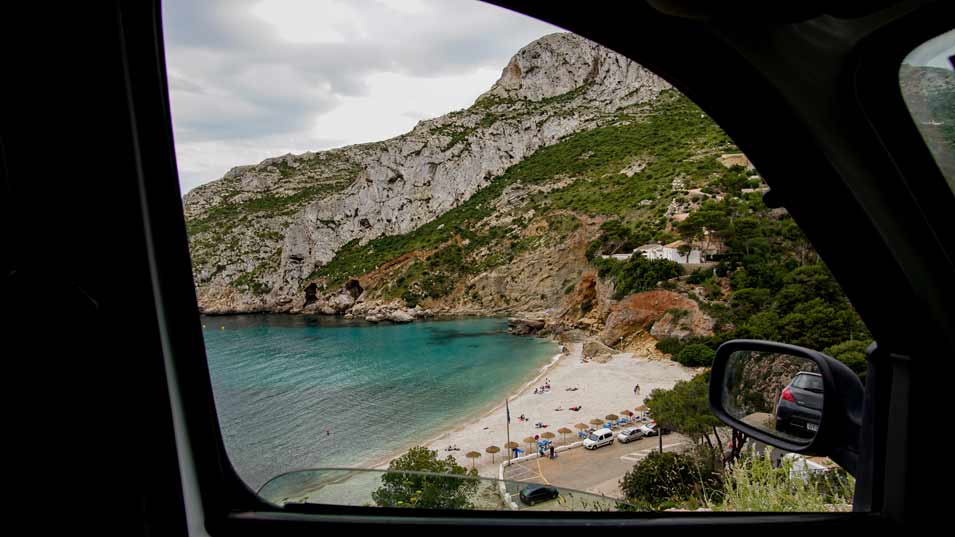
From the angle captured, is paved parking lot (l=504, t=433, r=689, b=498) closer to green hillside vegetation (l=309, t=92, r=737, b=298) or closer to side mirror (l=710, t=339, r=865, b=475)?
side mirror (l=710, t=339, r=865, b=475)

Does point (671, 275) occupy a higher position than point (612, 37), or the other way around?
point (612, 37)

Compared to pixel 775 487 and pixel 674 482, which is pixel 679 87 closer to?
pixel 775 487

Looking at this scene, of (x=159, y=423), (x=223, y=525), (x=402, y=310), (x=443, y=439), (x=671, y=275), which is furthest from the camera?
(x=402, y=310)

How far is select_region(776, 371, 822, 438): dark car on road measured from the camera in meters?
0.99

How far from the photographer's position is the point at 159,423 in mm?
888

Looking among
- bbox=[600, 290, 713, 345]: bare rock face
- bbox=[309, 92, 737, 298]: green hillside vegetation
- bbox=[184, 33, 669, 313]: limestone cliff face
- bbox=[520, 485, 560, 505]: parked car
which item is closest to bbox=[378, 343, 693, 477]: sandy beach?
bbox=[600, 290, 713, 345]: bare rock face

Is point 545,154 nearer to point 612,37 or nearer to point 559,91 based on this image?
point 559,91

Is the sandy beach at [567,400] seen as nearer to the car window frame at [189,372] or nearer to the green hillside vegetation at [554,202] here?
the green hillside vegetation at [554,202]

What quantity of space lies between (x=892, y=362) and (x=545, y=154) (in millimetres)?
48353

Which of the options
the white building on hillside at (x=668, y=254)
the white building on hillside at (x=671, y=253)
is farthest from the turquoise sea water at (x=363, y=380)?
the white building on hillside at (x=671, y=253)

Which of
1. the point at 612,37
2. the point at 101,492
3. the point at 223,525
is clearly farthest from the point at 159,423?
the point at 612,37

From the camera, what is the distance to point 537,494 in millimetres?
1146

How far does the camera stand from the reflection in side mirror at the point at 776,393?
101 centimetres

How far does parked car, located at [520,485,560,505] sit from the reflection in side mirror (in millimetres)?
543
